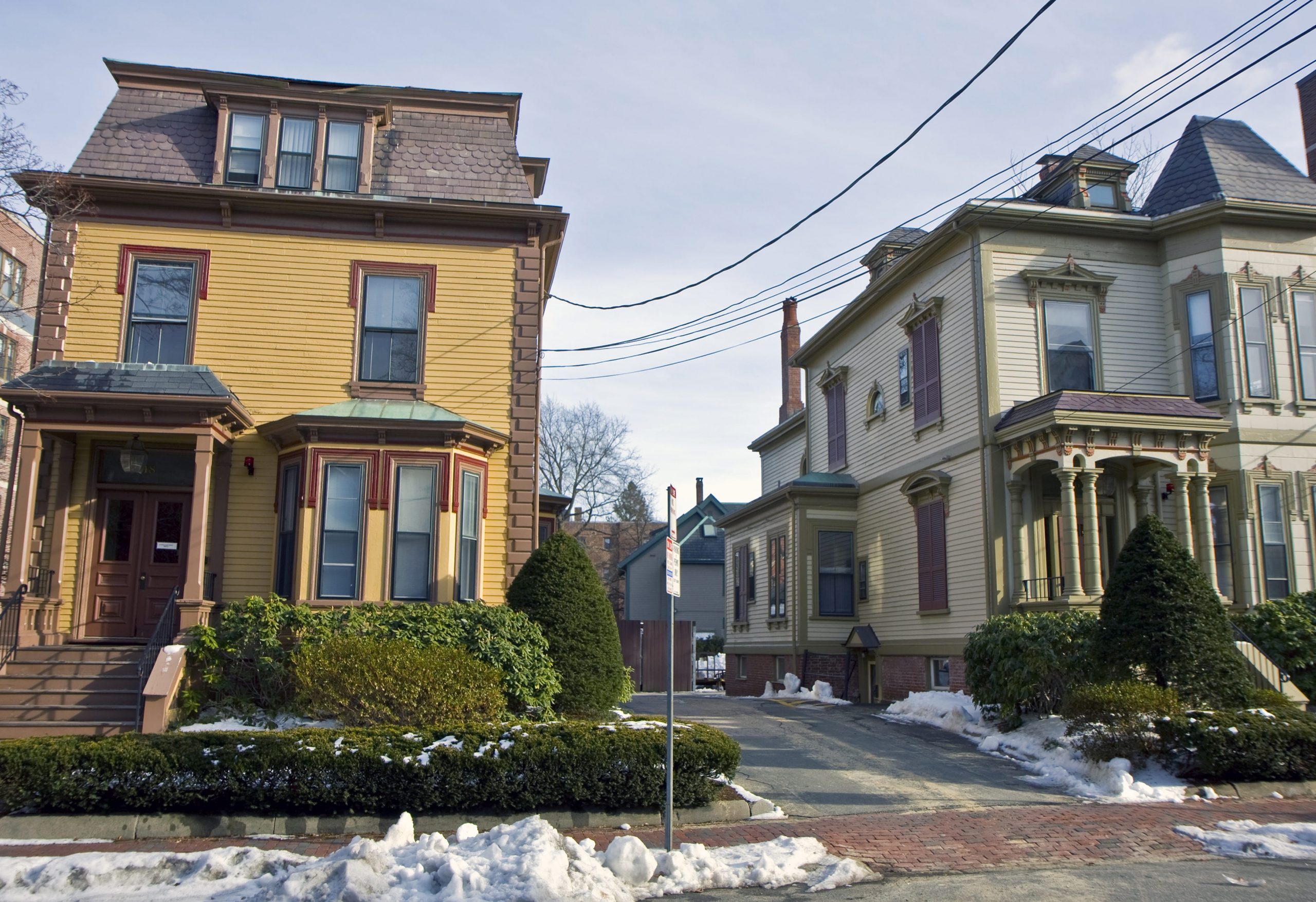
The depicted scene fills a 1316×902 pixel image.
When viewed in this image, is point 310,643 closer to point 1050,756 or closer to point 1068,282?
point 1050,756

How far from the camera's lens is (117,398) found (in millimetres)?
14328

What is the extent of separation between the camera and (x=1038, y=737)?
14.6 metres

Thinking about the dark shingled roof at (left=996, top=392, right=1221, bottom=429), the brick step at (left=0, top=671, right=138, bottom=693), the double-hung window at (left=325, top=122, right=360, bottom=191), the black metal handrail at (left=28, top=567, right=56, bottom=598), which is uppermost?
the double-hung window at (left=325, top=122, right=360, bottom=191)

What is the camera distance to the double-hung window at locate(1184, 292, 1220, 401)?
19.6 m

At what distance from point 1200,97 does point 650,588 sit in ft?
148

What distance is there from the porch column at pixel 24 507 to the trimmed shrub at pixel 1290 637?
18.2 metres

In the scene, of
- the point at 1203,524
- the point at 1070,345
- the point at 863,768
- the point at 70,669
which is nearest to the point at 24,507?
the point at 70,669

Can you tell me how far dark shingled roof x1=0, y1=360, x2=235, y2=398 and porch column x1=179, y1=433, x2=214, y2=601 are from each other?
800mm

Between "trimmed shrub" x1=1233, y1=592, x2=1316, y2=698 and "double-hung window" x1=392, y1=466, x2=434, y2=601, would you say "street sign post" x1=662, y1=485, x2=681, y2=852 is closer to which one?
"double-hung window" x1=392, y1=466, x2=434, y2=601

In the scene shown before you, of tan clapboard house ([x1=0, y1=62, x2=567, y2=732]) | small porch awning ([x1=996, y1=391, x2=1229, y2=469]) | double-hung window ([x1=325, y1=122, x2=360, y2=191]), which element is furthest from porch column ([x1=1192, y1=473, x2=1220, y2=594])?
double-hung window ([x1=325, y1=122, x2=360, y2=191])

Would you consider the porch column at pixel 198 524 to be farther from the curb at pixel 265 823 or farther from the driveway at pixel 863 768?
the driveway at pixel 863 768

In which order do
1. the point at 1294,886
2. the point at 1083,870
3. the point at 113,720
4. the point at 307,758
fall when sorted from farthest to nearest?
the point at 113,720 → the point at 307,758 → the point at 1083,870 → the point at 1294,886

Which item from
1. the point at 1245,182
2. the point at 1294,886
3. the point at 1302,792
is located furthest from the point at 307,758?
the point at 1245,182

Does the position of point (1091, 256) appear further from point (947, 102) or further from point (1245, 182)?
point (947, 102)
